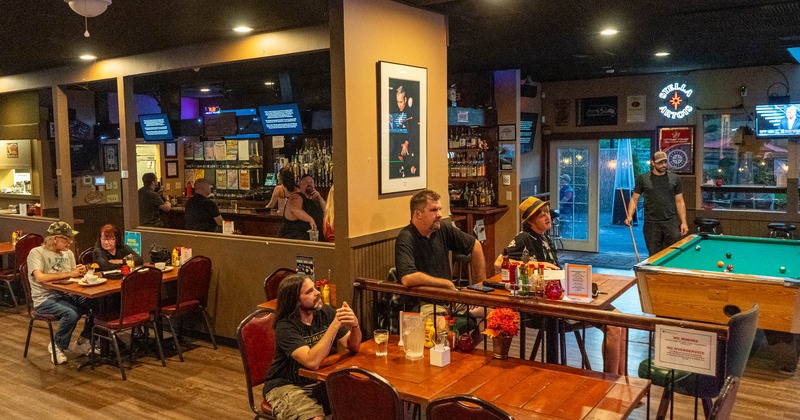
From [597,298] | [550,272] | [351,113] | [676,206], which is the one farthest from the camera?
[676,206]

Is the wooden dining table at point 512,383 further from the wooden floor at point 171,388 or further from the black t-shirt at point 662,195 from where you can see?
the black t-shirt at point 662,195

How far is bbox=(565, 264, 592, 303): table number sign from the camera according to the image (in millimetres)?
4059

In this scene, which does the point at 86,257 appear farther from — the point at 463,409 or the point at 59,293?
the point at 463,409

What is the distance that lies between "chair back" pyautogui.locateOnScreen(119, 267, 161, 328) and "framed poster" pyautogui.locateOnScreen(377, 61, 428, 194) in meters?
2.29

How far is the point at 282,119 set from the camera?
814 centimetres

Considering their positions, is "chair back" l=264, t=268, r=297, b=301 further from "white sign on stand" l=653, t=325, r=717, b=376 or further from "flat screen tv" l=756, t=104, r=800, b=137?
"flat screen tv" l=756, t=104, r=800, b=137

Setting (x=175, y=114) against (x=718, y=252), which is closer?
(x=718, y=252)

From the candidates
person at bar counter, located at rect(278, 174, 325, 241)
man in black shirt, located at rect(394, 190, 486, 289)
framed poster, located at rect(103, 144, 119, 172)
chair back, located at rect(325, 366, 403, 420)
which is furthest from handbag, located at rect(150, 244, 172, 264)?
framed poster, located at rect(103, 144, 119, 172)

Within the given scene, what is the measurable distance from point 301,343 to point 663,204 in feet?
19.1

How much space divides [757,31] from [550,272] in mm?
4538

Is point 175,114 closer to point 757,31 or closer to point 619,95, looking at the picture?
point 619,95

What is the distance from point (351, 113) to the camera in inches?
190

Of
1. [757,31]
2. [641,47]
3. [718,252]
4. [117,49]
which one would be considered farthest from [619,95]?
[117,49]

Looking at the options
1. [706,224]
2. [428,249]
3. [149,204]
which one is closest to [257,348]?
[428,249]
